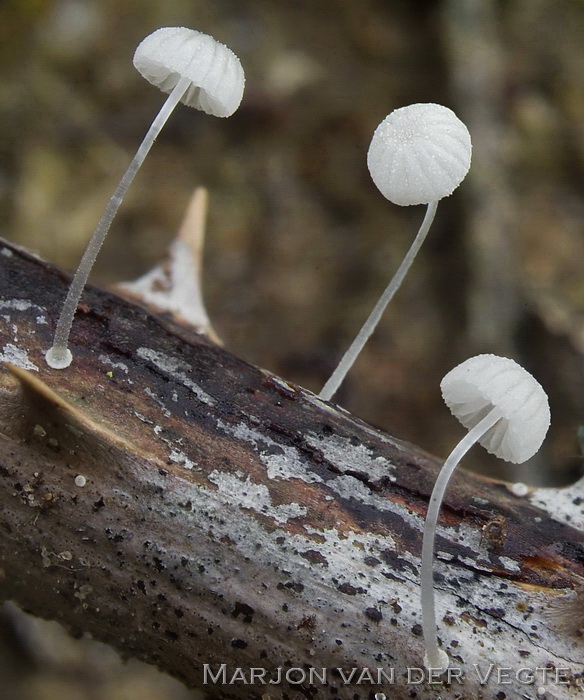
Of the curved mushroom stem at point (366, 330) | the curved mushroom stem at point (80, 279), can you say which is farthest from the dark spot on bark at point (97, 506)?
the curved mushroom stem at point (366, 330)

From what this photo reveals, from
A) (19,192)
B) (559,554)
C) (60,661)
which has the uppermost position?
(559,554)

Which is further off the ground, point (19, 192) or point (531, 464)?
point (531, 464)

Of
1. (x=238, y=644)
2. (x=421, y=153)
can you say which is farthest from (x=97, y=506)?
(x=421, y=153)

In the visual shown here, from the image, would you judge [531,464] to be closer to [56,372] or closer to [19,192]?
[56,372]

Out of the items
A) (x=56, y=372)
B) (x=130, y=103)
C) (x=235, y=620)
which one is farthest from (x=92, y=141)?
(x=235, y=620)

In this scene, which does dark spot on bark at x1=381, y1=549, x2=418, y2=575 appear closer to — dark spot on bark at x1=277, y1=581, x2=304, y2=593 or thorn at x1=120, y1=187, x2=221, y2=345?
dark spot on bark at x1=277, y1=581, x2=304, y2=593

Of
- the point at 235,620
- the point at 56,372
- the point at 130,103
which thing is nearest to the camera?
the point at 235,620

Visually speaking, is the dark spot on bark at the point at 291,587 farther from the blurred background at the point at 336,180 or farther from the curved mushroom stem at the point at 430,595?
the blurred background at the point at 336,180

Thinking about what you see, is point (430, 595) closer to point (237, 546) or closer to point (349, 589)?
point (349, 589)
